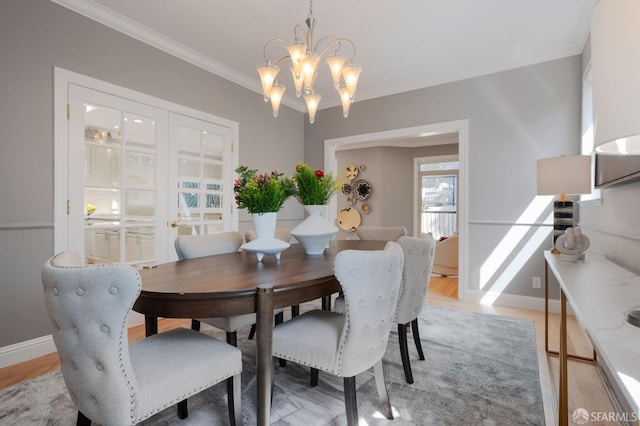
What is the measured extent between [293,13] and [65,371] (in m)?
2.75

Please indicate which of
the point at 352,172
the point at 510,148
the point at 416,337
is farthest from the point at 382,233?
the point at 352,172

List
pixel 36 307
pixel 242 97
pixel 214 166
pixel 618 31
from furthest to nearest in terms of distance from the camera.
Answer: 1. pixel 242 97
2. pixel 214 166
3. pixel 36 307
4. pixel 618 31

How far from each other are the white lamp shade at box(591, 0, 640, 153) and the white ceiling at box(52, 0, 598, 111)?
7.11ft

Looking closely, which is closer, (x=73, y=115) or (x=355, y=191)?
(x=73, y=115)

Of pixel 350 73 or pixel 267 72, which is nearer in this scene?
pixel 267 72

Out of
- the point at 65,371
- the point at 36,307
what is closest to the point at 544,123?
the point at 65,371

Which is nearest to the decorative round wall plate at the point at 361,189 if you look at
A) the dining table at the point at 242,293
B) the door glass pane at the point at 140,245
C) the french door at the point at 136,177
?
the french door at the point at 136,177

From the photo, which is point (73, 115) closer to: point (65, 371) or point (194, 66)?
point (194, 66)

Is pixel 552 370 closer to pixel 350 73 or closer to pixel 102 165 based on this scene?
pixel 350 73

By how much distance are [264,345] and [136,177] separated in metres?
2.39

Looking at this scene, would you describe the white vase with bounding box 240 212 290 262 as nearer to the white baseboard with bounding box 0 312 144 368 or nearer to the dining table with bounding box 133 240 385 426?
the dining table with bounding box 133 240 385 426

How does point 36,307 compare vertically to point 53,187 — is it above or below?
below

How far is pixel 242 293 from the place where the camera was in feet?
3.88

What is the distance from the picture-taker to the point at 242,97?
4.00 meters
